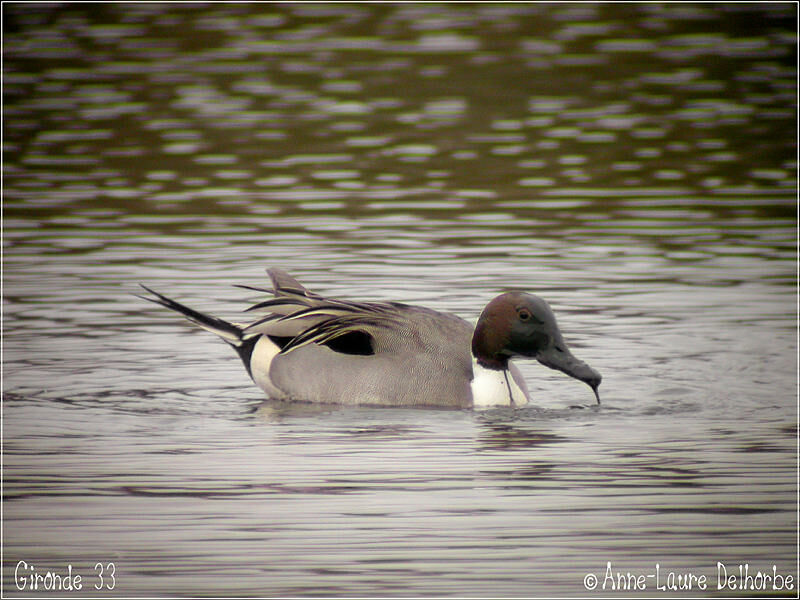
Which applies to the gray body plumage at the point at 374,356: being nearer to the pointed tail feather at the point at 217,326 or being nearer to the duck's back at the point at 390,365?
the duck's back at the point at 390,365

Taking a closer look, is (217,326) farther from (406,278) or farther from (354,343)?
(406,278)

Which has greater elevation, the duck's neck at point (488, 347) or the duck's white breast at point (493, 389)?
the duck's neck at point (488, 347)

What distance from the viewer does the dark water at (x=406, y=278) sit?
6.62 meters

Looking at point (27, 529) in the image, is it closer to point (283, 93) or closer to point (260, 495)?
point (260, 495)

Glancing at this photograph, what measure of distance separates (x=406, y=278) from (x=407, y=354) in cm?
349

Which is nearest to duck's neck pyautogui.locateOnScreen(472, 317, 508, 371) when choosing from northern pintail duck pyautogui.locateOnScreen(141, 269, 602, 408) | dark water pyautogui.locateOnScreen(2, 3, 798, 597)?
northern pintail duck pyautogui.locateOnScreen(141, 269, 602, 408)

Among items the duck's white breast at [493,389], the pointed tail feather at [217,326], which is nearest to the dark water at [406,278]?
the duck's white breast at [493,389]

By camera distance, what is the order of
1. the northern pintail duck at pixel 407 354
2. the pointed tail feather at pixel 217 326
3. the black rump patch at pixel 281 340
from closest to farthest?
the northern pintail duck at pixel 407 354 → the black rump patch at pixel 281 340 → the pointed tail feather at pixel 217 326

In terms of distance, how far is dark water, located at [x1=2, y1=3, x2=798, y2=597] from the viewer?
6625 mm

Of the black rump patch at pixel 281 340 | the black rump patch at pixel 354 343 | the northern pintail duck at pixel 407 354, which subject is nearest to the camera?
the northern pintail duck at pixel 407 354

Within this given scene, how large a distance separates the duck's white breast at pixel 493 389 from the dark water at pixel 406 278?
6.2 inches

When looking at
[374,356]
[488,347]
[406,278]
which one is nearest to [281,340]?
[374,356]

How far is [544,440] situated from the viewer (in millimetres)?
8258

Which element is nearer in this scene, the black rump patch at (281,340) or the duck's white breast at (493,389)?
the duck's white breast at (493,389)
